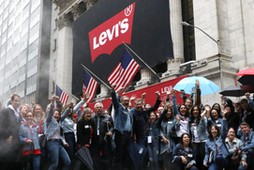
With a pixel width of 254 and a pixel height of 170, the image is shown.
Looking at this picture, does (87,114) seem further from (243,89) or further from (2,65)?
(2,65)

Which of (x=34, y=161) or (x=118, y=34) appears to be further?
(x=118, y=34)

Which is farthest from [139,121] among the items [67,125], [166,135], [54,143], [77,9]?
[77,9]

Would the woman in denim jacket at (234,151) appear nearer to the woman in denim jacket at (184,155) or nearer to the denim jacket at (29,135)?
the woman in denim jacket at (184,155)

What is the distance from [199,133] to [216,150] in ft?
2.41

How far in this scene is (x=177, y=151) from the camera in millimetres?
8438

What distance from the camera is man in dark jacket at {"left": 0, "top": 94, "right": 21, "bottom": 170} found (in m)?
7.52

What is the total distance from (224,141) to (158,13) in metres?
17.6

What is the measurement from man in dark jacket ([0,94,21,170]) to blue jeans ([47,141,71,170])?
29.2 inches

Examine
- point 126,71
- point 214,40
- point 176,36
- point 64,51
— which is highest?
point 64,51

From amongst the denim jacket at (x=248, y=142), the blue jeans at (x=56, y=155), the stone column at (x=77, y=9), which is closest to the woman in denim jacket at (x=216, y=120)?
the denim jacket at (x=248, y=142)

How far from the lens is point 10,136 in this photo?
7539 millimetres

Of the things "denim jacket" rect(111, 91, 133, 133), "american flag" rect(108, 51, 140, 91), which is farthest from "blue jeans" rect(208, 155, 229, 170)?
"american flag" rect(108, 51, 140, 91)

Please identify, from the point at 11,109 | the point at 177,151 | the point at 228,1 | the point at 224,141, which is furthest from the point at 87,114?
the point at 228,1

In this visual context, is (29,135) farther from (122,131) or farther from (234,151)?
(234,151)
